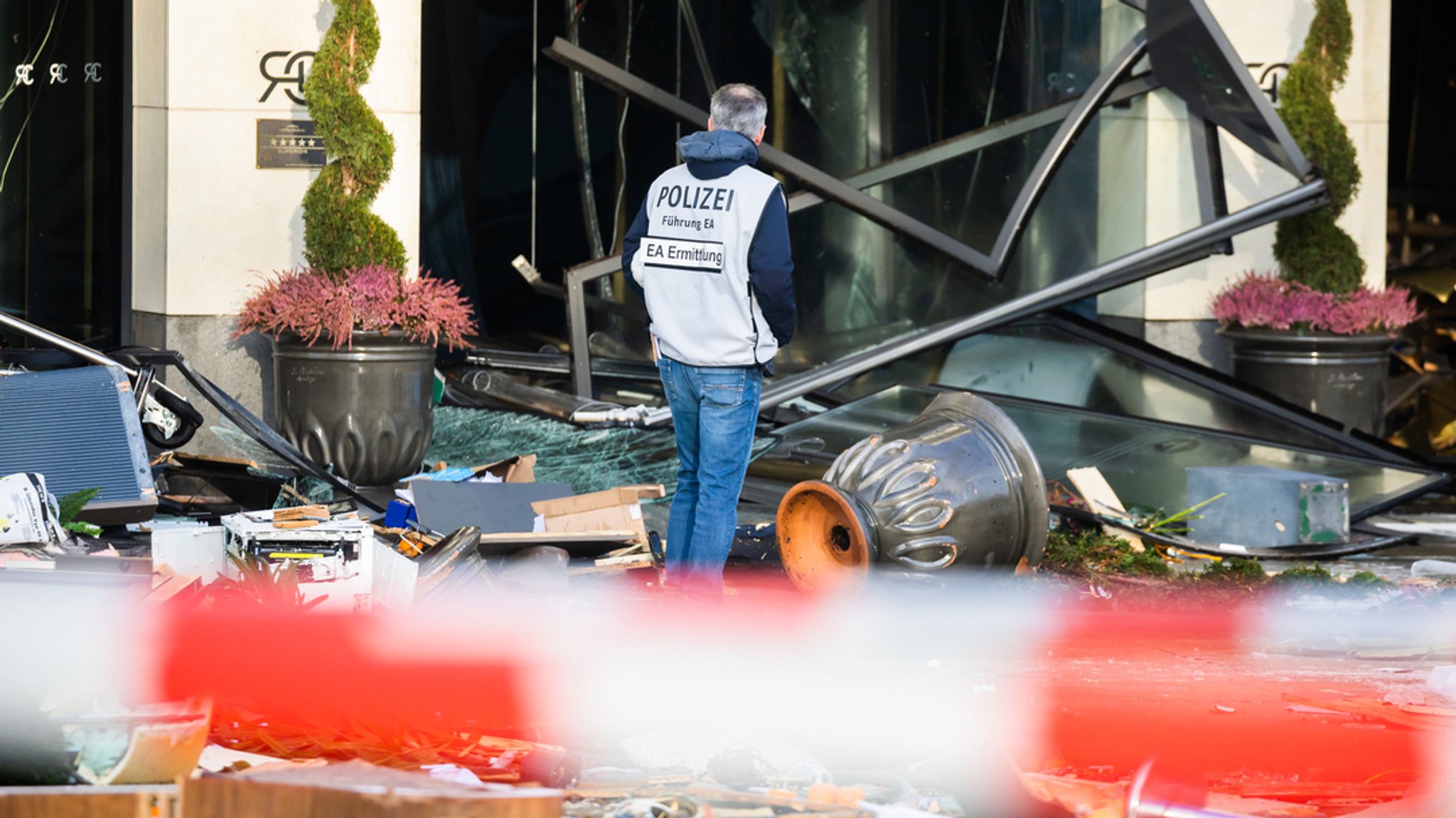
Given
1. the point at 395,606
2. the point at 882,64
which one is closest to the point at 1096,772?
the point at 395,606

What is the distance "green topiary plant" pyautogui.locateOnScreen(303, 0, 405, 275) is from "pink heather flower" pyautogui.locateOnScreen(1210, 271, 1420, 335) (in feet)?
16.5

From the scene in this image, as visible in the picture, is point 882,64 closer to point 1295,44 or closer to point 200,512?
point 1295,44

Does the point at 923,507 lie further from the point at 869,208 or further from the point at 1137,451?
the point at 869,208

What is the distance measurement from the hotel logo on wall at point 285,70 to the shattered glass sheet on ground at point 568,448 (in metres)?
2.07

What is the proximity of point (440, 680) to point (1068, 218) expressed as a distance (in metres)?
8.04

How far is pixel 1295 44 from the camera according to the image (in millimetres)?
10375

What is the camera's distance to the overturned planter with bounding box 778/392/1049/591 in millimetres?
6523

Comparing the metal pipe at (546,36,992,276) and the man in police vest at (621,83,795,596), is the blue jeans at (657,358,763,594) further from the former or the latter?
the metal pipe at (546,36,992,276)

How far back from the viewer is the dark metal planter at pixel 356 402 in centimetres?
849

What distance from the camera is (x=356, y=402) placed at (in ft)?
27.9

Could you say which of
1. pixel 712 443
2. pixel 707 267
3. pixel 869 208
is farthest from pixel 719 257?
pixel 869 208

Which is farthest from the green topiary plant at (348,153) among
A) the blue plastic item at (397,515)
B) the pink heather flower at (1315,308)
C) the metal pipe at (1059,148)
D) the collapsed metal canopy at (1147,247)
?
the pink heather flower at (1315,308)

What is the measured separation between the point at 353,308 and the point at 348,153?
86cm

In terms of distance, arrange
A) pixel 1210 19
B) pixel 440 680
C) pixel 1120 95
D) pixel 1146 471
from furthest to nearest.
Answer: pixel 1120 95 → pixel 1210 19 → pixel 1146 471 → pixel 440 680
